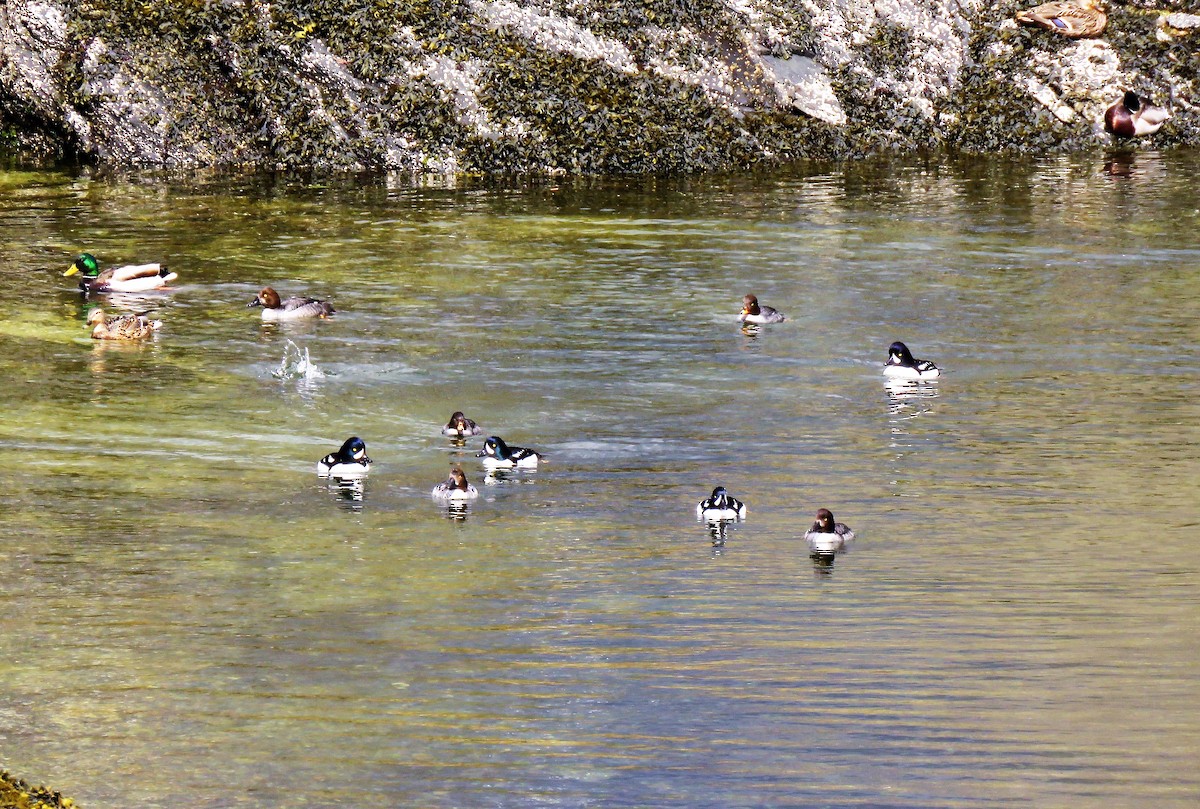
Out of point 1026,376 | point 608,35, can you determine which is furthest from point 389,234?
point 1026,376

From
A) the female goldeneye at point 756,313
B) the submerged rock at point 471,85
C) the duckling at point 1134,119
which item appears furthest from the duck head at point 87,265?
the duckling at point 1134,119

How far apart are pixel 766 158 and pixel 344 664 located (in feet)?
97.0

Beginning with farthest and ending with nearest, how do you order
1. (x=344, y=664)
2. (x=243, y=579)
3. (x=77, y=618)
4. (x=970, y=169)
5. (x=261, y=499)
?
1. (x=970, y=169)
2. (x=261, y=499)
3. (x=243, y=579)
4. (x=77, y=618)
5. (x=344, y=664)

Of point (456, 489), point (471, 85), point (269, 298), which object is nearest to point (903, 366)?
point (456, 489)

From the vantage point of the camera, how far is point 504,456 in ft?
62.6

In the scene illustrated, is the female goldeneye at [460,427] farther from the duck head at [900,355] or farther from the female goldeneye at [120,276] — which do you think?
the female goldeneye at [120,276]

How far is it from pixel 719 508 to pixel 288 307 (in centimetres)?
1128

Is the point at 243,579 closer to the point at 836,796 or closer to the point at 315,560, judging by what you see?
the point at 315,560

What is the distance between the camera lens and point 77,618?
14.7 meters

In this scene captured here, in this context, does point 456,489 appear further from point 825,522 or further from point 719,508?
point 825,522

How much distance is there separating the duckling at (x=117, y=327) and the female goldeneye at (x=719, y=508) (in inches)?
441

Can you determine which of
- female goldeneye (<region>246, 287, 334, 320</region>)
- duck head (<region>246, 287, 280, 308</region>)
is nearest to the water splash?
female goldeneye (<region>246, 287, 334, 320</region>)

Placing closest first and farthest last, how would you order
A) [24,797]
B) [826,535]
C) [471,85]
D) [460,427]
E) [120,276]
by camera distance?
[24,797]
[826,535]
[460,427]
[120,276]
[471,85]

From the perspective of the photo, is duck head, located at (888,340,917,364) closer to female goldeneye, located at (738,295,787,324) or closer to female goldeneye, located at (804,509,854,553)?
female goldeneye, located at (738,295,787,324)
